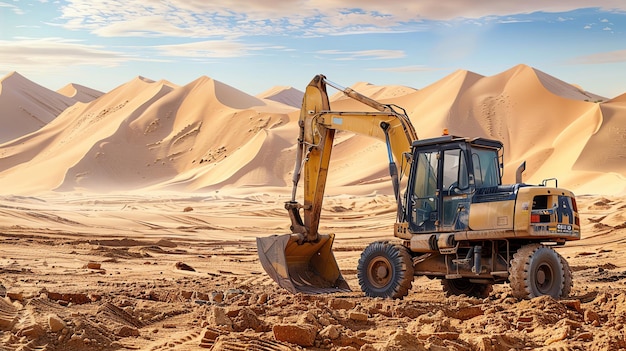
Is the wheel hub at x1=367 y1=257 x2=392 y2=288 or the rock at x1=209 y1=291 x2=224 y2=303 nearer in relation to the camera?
the rock at x1=209 y1=291 x2=224 y2=303

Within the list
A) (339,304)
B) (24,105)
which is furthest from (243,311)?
(24,105)

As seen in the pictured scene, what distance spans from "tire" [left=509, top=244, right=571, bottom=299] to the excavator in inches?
0.5

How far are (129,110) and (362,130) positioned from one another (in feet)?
249

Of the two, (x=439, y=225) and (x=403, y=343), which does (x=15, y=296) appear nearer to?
(x=403, y=343)

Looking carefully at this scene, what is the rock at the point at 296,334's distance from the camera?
307 inches

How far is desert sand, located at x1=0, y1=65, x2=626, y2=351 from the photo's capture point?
8531 mm

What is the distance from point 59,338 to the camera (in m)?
7.81

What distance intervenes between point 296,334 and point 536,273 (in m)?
4.56

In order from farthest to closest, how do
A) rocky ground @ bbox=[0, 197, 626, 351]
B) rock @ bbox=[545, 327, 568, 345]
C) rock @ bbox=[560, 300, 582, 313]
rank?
rock @ bbox=[560, 300, 582, 313], rock @ bbox=[545, 327, 568, 345], rocky ground @ bbox=[0, 197, 626, 351]

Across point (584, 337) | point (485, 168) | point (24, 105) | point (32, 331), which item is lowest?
point (584, 337)

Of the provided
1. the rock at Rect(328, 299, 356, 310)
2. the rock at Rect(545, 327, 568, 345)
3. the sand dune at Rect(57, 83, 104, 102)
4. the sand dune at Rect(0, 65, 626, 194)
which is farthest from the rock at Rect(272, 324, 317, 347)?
the sand dune at Rect(57, 83, 104, 102)

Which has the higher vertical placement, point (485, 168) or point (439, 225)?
point (485, 168)

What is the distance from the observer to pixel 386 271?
12133mm

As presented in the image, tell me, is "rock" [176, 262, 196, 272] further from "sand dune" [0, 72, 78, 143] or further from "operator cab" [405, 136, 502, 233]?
"sand dune" [0, 72, 78, 143]
